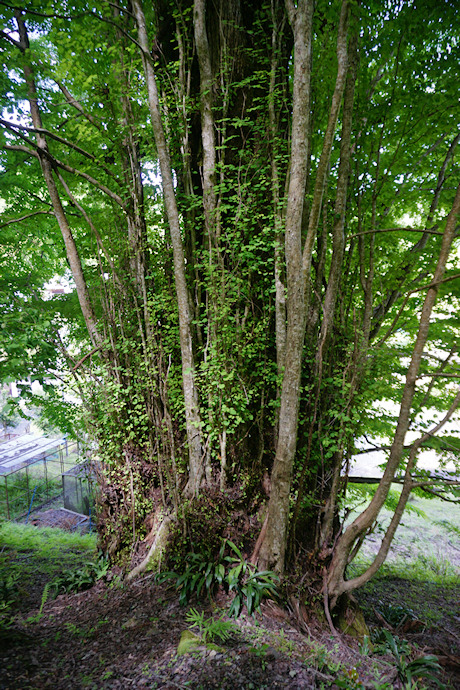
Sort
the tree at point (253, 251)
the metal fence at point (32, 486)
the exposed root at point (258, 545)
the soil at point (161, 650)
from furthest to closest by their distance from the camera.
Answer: the metal fence at point (32, 486), the exposed root at point (258, 545), the tree at point (253, 251), the soil at point (161, 650)

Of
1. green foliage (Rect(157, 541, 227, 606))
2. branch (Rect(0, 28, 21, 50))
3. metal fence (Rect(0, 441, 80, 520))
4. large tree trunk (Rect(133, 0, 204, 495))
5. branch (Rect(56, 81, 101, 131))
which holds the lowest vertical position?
metal fence (Rect(0, 441, 80, 520))

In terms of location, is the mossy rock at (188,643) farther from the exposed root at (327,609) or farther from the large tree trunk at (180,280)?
the exposed root at (327,609)

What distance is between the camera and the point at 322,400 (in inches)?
153

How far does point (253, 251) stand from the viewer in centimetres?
423

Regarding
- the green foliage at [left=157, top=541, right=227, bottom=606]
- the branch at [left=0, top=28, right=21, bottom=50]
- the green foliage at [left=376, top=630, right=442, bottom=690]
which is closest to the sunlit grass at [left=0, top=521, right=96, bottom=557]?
the green foliage at [left=157, top=541, right=227, bottom=606]

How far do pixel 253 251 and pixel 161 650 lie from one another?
4.08 m

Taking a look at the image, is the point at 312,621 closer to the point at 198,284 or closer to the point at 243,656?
the point at 243,656

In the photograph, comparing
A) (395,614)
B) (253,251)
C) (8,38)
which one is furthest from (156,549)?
(8,38)

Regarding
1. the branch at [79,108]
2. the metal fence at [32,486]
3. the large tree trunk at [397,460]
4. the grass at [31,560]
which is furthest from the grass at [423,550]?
the metal fence at [32,486]

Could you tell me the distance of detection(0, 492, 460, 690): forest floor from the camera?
8.01 feet

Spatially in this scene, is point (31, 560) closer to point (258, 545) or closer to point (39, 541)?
point (39, 541)

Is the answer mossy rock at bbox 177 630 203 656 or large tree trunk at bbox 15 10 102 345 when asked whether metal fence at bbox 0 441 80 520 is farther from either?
mossy rock at bbox 177 630 203 656

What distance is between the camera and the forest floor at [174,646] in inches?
96.1

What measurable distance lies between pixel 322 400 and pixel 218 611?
236 cm
